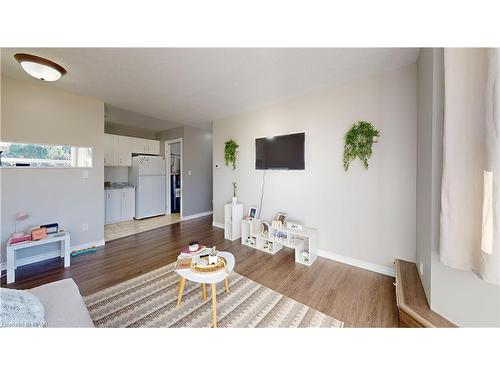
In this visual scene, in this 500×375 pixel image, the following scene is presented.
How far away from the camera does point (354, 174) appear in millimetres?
2238

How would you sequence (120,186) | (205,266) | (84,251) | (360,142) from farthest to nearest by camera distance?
(120,186), (84,251), (360,142), (205,266)

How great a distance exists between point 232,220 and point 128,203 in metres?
2.96

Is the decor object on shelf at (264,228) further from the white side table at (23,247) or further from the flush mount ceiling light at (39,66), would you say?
the flush mount ceiling light at (39,66)

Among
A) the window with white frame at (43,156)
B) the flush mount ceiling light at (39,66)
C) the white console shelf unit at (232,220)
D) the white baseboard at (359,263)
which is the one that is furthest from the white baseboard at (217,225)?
the flush mount ceiling light at (39,66)

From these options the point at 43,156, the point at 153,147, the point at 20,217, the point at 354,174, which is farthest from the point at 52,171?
the point at 354,174

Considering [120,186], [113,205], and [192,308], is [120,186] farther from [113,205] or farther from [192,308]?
[192,308]

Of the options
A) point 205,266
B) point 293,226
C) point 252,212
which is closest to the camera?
point 205,266

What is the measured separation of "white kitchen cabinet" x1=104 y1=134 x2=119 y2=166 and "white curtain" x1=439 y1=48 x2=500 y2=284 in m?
5.31

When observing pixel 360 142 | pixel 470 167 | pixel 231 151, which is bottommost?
pixel 470 167

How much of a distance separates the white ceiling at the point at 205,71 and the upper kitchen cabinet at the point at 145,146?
1.61 meters

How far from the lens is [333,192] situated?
95.4 inches
